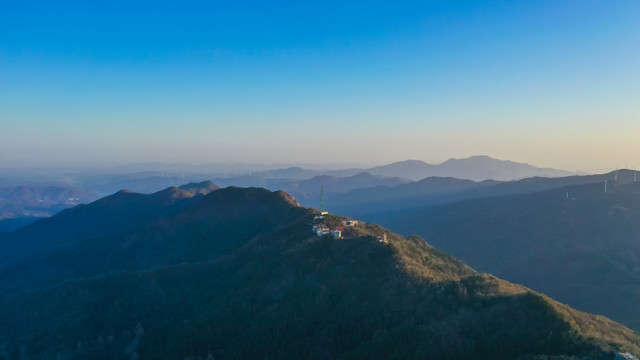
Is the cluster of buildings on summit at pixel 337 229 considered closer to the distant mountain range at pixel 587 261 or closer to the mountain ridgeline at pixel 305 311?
the mountain ridgeline at pixel 305 311

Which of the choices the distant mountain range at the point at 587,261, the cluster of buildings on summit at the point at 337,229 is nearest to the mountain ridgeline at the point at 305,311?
the cluster of buildings on summit at the point at 337,229

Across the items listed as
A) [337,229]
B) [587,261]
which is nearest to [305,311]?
[337,229]

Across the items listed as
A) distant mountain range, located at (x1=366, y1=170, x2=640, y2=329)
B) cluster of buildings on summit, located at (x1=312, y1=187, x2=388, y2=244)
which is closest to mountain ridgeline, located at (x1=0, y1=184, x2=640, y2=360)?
cluster of buildings on summit, located at (x1=312, y1=187, x2=388, y2=244)

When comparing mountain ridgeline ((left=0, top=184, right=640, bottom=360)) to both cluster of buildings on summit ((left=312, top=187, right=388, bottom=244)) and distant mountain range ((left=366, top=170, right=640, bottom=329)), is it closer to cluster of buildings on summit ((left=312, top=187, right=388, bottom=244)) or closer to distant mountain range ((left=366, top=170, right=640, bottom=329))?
cluster of buildings on summit ((left=312, top=187, right=388, bottom=244))

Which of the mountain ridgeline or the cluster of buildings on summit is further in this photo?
the cluster of buildings on summit

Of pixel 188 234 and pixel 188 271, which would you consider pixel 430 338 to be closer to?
pixel 188 271

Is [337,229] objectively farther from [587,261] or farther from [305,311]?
[587,261]

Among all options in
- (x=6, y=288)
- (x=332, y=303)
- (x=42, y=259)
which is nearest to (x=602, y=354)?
(x=332, y=303)

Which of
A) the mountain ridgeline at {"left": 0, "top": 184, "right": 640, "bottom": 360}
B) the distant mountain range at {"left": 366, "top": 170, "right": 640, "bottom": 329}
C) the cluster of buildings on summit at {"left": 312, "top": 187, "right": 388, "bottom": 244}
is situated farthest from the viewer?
the distant mountain range at {"left": 366, "top": 170, "right": 640, "bottom": 329}
